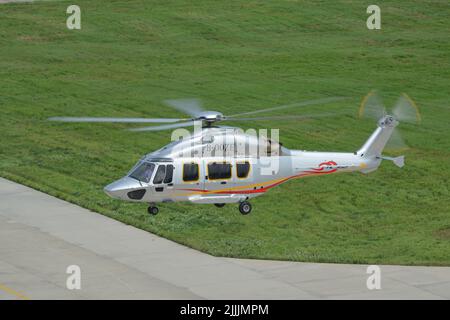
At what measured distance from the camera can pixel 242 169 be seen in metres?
32.4

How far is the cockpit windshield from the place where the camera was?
31703mm

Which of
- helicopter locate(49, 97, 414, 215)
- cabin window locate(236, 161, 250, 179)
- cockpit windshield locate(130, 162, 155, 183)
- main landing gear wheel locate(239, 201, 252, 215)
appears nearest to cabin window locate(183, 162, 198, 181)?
helicopter locate(49, 97, 414, 215)

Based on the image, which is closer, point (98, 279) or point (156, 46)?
point (98, 279)

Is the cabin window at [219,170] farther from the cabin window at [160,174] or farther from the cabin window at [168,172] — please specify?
the cabin window at [160,174]

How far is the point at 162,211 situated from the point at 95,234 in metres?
3.78

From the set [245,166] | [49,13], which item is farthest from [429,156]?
[49,13]

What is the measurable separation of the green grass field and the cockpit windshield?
14.0ft

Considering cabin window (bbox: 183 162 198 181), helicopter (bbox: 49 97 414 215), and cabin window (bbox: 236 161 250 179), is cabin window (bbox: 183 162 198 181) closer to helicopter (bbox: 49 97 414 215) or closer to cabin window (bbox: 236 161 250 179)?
helicopter (bbox: 49 97 414 215)

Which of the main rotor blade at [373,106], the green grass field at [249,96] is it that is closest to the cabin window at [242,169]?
the green grass field at [249,96]

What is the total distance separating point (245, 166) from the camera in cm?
3244

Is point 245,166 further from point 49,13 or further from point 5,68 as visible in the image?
point 49,13

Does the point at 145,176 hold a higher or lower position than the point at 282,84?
lower

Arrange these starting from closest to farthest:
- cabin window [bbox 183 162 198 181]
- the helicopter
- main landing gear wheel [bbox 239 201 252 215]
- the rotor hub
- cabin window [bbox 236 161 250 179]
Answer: the rotor hub → the helicopter → cabin window [bbox 183 162 198 181] → cabin window [bbox 236 161 250 179] → main landing gear wheel [bbox 239 201 252 215]

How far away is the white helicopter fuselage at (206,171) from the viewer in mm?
31688
